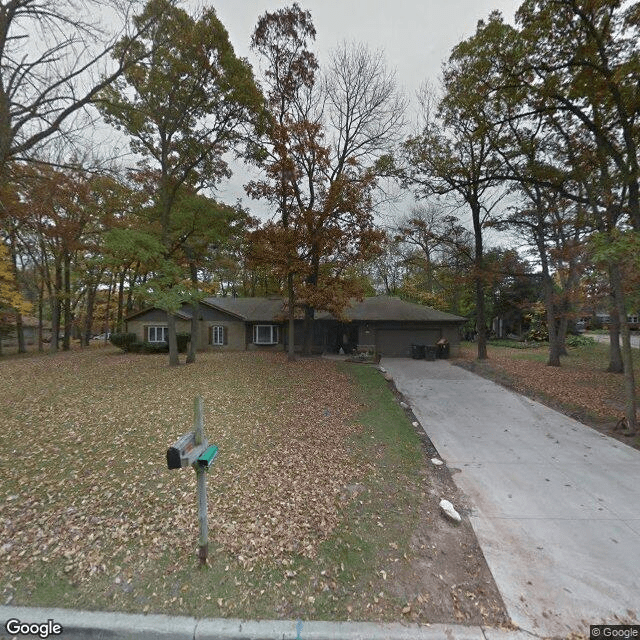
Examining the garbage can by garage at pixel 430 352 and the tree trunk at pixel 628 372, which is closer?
the tree trunk at pixel 628 372

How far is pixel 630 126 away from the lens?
6324mm

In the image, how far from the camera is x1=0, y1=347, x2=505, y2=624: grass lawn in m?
2.64

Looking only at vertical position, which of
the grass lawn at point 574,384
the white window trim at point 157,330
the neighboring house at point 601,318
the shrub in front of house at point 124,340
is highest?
the neighboring house at point 601,318

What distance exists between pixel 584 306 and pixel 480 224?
21.5 feet

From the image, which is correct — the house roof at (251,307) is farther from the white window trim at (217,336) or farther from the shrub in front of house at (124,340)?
the shrub in front of house at (124,340)

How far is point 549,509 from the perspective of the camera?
397 cm

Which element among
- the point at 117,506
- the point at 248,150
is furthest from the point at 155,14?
the point at 117,506

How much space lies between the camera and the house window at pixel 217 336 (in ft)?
69.2

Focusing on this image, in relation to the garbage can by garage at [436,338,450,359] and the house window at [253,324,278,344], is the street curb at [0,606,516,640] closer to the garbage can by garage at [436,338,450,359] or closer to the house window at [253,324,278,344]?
the garbage can by garage at [436,338,450,359]

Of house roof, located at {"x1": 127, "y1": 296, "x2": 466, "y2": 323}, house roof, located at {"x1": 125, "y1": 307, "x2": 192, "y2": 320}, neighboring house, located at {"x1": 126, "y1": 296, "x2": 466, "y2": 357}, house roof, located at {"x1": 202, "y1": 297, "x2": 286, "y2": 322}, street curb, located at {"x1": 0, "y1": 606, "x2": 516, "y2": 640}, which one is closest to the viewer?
street curb, located at {"x1": 0, "y1": 606, "x2": 516, "y2": 640}

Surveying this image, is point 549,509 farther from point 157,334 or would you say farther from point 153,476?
point 157,334

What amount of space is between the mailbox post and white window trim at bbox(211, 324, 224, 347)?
19.0 metres

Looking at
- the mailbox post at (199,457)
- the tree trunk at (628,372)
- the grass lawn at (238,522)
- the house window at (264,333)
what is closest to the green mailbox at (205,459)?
the mailbox post at (199,457)

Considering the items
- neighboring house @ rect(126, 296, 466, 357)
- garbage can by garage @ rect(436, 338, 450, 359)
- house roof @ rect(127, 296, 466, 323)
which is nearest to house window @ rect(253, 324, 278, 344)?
neighboring house @ rect(126, 296, 466, 357)
